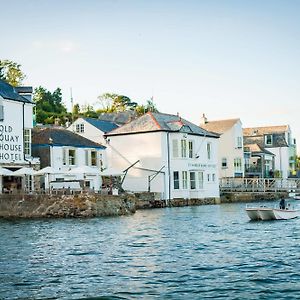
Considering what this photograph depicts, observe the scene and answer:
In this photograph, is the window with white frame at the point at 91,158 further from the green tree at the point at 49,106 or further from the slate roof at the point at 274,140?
the slate roof at the point at 274,140

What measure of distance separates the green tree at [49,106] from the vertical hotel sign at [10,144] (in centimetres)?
5342

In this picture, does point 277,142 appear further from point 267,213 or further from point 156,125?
point 267,213

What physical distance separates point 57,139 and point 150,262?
124 ft

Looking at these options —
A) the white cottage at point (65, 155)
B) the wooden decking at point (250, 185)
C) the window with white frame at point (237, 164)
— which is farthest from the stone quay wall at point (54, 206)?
the window with white frame at point (237, 164)

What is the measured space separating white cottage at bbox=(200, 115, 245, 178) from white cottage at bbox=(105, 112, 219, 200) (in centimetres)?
2196

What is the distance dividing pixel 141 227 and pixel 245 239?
358 inches

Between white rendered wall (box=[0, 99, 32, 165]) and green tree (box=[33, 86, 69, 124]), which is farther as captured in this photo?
green tree (box=[33, 86, 69, 124])

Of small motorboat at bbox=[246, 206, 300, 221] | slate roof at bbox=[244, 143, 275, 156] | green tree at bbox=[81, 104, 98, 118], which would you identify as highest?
green tree at bbox=[81, 104, 98, 118]

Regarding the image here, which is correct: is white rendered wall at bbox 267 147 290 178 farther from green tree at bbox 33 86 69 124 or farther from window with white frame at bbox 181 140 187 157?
window with white frame at bbox 181 140 187 157

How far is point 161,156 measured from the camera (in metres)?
65.7

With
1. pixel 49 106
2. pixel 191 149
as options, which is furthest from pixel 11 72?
pixel 191 149

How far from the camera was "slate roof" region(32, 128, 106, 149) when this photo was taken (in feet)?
189

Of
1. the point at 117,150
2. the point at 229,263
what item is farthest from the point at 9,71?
the point at 229,263

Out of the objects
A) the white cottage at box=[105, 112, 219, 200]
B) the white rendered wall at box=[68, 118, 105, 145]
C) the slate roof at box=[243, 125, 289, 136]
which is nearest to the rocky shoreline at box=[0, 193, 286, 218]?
the white cottage at box=[105, 112, 219, 200]
